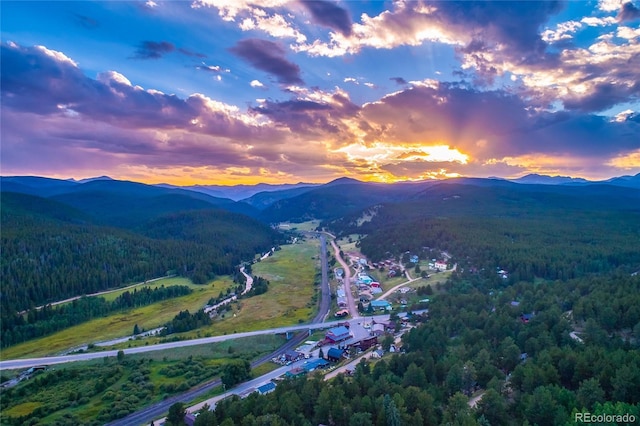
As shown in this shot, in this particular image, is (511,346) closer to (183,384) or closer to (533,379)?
(533,379)

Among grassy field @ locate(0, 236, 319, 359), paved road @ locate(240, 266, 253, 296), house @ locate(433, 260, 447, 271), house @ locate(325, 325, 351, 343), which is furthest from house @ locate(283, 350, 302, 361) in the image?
house @ locate(433, 260, 447, 271)

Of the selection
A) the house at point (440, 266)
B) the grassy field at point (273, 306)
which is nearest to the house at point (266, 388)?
the grassy field at point (273, 306)

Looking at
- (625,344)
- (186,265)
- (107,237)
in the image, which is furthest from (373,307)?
(107,237)

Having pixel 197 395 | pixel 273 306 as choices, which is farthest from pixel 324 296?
pixel 197 395

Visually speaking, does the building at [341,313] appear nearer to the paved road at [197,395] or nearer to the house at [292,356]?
the paved road at [197,395]

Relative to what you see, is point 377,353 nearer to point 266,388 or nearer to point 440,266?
point 266,388

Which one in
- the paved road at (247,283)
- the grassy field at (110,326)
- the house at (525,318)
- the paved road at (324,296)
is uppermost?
the house at (525,318)

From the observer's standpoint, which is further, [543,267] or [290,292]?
[290,292]
